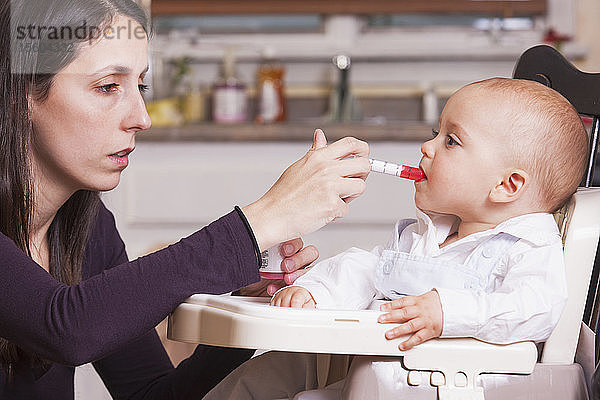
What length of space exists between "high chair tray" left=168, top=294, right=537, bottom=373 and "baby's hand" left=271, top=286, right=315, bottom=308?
0.36 ft

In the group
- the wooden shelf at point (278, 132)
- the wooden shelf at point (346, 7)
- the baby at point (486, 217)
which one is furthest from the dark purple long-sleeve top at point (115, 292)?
the wooden shelf at point (346, 7)

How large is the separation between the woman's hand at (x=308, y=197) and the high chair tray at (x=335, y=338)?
0.10m

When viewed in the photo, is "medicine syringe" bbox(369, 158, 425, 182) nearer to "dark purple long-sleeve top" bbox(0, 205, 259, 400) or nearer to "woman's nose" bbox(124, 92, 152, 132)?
"dark purple long-sleeve top" bbox(0, 205, 259, 400)

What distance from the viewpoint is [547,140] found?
109 cm

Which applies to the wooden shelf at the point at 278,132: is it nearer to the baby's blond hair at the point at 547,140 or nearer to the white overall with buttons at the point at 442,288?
the white overall with buttons at the point at 442,288

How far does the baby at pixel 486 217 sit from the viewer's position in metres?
0.99

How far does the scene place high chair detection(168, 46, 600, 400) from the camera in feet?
2.89

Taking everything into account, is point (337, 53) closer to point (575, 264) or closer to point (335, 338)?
point (575, 264)

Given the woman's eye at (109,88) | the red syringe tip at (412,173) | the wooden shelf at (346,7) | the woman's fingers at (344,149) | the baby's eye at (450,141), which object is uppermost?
the wooden shelf at (346,7)

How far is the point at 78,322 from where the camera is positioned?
948 millimetres

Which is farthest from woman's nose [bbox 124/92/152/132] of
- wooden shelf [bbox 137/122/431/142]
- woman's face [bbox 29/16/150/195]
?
wooden shelf [bbox 137/122/431/142]

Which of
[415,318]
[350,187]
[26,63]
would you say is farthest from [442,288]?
[26,63]

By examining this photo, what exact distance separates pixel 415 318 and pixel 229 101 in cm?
234

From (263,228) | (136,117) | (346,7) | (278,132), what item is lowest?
(278,132)
